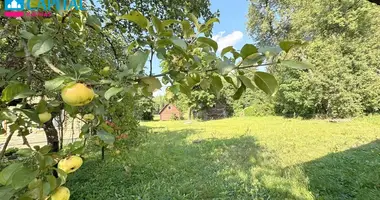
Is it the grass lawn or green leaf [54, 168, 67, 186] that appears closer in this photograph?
green leaf [54, 168, 67, 186]

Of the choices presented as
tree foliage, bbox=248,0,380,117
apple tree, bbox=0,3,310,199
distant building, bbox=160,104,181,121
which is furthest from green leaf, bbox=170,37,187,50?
distant building, bbox=160,104,181,121

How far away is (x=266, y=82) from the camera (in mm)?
435

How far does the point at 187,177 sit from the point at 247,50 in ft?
10.2

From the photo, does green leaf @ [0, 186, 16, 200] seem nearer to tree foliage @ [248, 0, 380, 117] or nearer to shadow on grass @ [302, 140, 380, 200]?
shadow on grass @ [302, 140, 380, 200]

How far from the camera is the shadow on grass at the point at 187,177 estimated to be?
266 centimetres

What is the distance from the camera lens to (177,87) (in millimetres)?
533

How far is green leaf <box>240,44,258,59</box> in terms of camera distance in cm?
41

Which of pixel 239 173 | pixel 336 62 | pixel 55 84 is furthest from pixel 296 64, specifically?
pixel 336 62

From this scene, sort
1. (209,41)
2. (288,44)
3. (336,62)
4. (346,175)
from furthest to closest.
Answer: (336,62) → (346,175) → (209,41) → (288,44)

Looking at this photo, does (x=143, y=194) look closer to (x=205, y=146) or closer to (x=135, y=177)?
(x=135, y=177)

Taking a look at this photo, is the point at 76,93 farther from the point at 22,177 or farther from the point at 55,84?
the point at 22,177

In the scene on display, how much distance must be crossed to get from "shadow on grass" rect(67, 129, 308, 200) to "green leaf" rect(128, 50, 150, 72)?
235 centimetres

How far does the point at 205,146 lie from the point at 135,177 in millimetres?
2317

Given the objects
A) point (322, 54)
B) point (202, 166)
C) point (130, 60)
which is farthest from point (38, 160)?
point (322, 54)
